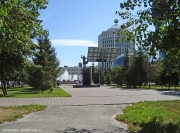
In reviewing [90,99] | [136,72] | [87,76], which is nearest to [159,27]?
[90,99]

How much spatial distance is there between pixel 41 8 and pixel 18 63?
550 inches

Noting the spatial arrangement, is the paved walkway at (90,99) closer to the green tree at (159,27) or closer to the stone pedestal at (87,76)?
the green tree at (159,27)

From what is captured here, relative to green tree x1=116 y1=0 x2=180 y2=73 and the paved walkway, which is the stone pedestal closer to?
the paved walkway

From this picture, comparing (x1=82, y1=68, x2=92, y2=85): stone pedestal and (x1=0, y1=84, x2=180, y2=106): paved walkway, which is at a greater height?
(x1=82, y1=68, x2=92, y2=85): stone pedestal

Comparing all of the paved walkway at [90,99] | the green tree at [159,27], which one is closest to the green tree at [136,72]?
the paved walkway at [90,99]

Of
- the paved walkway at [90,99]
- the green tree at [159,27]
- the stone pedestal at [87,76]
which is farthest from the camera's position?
the stone pedestal at [87,76]

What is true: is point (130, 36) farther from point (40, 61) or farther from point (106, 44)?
point (106, 44)

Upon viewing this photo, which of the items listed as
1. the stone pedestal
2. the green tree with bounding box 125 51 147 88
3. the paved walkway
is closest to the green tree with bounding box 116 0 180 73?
the paved walkway

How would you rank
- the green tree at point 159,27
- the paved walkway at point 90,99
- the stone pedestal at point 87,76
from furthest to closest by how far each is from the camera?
1. the stone pedestal at point 87,76
2. the paved walkway at point 90,99
3. the green tree at point 159,27

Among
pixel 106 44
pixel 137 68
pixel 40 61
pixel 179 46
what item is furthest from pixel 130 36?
pixel 106 44

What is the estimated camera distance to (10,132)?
725 cm

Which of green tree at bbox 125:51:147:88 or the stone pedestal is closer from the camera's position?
green tree at bbox 125:51:147:88

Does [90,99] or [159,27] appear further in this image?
[90,99]

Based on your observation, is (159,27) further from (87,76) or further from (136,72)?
(87,76)
